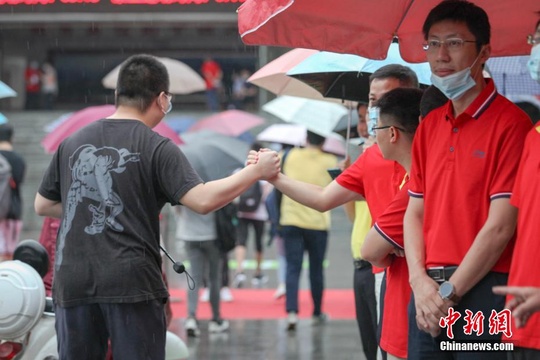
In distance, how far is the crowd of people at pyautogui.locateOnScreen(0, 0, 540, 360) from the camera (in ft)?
12.7

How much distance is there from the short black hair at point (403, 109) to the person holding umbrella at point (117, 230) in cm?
70

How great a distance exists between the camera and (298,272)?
1091 cm

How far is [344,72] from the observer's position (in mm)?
6730

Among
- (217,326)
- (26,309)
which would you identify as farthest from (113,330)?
(217,326)

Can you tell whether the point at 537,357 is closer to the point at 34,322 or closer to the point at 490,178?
the point at 490,178

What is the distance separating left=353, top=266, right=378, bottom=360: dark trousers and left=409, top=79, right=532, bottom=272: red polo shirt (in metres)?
2.12

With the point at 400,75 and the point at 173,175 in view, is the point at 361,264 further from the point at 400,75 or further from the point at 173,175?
the point at 173,175

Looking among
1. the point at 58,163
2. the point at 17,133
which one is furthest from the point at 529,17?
the point at 17,133

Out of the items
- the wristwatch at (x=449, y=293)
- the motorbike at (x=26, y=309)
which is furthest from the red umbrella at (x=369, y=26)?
the motorbike at (x=26, y=309)

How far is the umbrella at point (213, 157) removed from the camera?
33.9ft

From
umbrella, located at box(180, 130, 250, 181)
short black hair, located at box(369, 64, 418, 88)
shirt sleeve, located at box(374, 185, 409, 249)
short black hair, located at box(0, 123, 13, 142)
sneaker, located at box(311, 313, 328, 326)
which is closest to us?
shirt sleeve, located at box(374, 185, 409, 249)

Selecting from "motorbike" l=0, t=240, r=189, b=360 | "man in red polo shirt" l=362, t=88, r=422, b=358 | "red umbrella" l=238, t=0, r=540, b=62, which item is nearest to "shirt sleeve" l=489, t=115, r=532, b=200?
"man in red polo shirt" l=362, t=88, r=422, b=358

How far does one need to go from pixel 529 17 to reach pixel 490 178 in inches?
64.1

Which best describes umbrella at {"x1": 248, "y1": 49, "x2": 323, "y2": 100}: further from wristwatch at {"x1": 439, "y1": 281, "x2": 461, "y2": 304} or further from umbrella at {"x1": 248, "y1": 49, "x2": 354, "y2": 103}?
wristwatch at {"x1": 439, "y1": 281, "x2": 461, "y2": 304}
